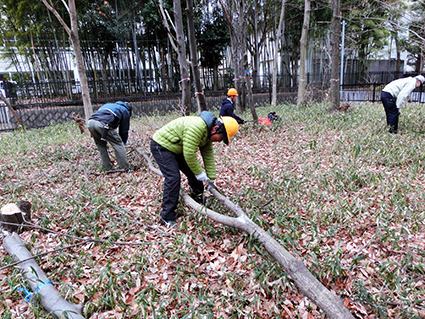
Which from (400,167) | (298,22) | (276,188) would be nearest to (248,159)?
(276,188)

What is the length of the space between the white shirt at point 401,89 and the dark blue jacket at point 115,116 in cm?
575

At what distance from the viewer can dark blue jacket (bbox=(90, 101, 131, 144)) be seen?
4999mm

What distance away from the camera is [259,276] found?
97.7 inches

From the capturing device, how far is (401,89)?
627cm

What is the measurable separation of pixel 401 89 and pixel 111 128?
20.4ft

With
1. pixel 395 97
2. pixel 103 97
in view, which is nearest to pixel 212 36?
pixel 103 97

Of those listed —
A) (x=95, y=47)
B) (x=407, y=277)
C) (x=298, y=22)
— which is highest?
(x=298, y=22)

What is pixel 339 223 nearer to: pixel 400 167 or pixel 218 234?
pixel 218 234

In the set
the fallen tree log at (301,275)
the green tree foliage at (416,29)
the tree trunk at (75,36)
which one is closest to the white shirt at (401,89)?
the green tree foliage at (416,29)

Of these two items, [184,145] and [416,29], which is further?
[416,29]

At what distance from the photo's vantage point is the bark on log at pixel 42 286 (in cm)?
217

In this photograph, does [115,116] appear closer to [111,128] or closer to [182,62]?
[111,128]

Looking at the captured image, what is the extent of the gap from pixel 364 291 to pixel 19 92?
42.9 ft

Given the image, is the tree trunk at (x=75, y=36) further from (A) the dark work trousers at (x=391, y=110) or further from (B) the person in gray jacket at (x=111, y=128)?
(A) the dark work trousers at (x=391, y=110)
